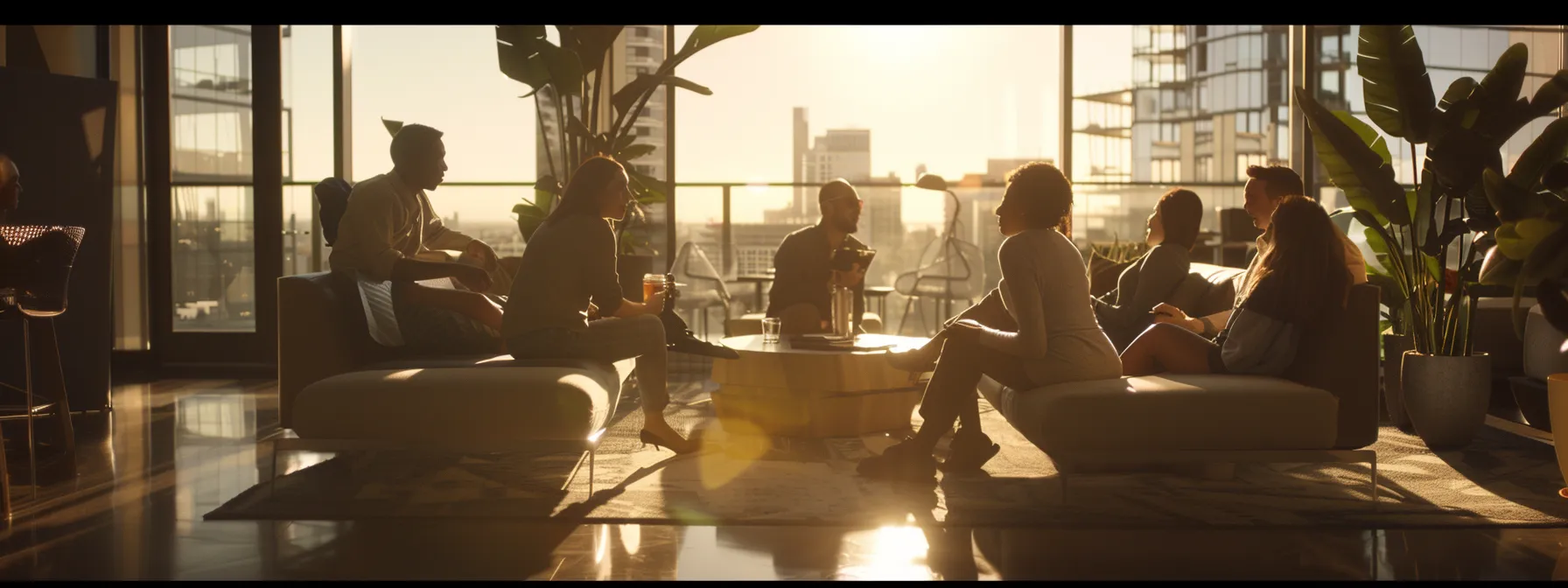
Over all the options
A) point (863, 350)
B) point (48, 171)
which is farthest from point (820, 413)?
point (48, 171)

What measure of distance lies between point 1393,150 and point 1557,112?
2.73 feet

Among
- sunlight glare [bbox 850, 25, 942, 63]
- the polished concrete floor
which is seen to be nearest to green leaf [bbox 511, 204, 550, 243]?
sunlight glare [bbox 850, 25, 942, 63]

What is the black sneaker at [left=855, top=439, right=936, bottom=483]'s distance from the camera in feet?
11.8

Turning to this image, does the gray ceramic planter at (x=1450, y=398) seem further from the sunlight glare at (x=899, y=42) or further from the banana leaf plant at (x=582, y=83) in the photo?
the sunlight glare at (x=899, y=42)

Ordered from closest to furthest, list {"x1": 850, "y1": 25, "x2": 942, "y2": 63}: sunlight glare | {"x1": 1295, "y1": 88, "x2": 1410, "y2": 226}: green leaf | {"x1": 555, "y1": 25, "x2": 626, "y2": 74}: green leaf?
{"x1": 1295, "y1": 88, "x2": 1410, "y2": 226}: green leaf → {"x1": 555, "y1": 25, "x2": 626, "y2": 74}: green leaf → {"x1": 850, "y1": 25, "x2": 942, "y2": 63}: sunlight glare

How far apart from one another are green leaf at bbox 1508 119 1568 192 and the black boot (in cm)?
285

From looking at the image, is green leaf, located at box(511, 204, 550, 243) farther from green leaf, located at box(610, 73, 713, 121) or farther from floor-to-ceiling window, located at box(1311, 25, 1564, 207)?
floor-to-ceiling window, located at box(1311, 25, 1564, 207)

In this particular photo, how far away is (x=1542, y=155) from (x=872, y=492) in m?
2.74

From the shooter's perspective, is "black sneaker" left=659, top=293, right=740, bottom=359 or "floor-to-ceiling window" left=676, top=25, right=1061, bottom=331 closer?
"black sneaker" left=659, top=293, right=740, bottom=359

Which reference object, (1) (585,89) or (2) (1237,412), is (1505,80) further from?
(1) (585,89)

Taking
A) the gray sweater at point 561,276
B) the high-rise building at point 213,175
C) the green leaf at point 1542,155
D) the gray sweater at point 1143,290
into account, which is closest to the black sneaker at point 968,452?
the gray sweater at point 1143,290

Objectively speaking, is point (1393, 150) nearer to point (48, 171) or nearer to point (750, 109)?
point (750, 109)

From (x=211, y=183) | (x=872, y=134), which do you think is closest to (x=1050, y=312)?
(x=872, y=134)

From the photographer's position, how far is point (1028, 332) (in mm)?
3309
